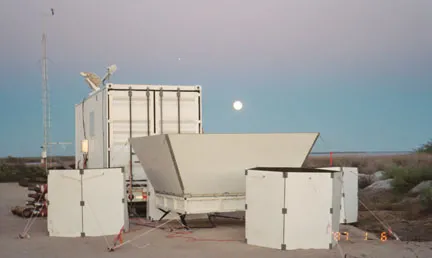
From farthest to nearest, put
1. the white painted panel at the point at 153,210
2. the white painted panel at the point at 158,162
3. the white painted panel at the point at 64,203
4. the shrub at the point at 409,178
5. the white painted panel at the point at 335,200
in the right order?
the shrub at the point at 409,178 < the white painted panel at the point at 153,210 < the white painted panel at the point at 64,203 < the white painted panel at the point at 158,162 < the white painted panel at the point at 335,200

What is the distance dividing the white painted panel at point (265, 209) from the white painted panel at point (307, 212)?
5.6 inches

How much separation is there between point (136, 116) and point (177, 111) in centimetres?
108

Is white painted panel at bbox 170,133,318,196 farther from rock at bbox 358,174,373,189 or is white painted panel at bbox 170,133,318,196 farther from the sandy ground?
rock at bbox 358,174,373,189

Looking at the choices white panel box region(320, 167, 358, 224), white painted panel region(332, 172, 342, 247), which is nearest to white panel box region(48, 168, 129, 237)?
white painted panel region(332, 172, 342, 247)

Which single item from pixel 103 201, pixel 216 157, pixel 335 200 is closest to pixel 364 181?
pixel 216 157

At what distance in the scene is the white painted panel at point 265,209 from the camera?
9.99 m

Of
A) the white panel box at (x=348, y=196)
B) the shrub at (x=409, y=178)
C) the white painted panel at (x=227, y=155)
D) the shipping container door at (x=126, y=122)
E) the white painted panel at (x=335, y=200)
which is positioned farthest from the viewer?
the shrub at (x=409, y=178)

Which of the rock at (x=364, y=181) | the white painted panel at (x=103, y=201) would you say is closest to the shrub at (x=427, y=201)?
the white painted panel at (x=103, y=201)

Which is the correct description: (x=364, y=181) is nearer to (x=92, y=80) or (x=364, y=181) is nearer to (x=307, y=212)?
(x=92, y=80)

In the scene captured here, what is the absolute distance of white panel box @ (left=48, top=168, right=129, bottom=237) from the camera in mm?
11867

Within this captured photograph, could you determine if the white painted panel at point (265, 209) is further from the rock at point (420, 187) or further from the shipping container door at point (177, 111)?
the rock at point (420, 187)

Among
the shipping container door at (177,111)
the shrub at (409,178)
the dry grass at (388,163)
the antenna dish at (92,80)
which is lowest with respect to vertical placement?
the dry grass at (388,163)

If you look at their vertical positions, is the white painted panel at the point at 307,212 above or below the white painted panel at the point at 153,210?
above

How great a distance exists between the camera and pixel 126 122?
14.4 m
